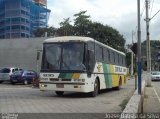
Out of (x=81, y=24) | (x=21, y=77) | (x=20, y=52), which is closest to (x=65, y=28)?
(x=81, y=24)

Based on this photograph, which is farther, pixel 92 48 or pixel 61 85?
pixel 92 48

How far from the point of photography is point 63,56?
22.3m

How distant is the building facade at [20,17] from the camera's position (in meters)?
114

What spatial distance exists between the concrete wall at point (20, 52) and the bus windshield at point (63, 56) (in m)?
30.8

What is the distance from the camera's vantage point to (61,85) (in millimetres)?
22078

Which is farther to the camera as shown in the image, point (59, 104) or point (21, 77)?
A: point (21, 77)

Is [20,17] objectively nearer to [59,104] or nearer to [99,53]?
[99,53]

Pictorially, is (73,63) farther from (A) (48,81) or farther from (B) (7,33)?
(B) (7,33)

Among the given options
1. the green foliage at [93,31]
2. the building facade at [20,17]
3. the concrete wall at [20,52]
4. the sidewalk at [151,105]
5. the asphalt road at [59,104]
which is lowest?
the sidewalk at [151,105]

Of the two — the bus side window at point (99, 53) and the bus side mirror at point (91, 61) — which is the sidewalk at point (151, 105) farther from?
the bus side window at point (99, 53)

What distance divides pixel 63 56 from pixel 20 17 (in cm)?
9335

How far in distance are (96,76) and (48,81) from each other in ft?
10.1

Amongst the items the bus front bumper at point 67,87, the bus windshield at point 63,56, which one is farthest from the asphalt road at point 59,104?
the bus windshield at point 63,56

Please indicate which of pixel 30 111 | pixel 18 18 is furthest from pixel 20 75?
pixel 18 18
